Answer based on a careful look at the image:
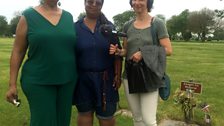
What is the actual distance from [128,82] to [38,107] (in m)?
1.11

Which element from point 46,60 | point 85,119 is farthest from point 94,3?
point 85,119

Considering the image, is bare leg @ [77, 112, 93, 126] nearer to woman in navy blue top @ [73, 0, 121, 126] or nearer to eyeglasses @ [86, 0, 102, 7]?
woman in navy blue top @ [73, 0, 121, 126]

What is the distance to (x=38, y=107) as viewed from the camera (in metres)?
4.32

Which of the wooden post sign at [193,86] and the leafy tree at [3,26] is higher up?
the leafy tree at [3,26]

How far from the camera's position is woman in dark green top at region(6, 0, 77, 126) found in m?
4.12

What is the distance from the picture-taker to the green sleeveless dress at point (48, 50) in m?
4.10

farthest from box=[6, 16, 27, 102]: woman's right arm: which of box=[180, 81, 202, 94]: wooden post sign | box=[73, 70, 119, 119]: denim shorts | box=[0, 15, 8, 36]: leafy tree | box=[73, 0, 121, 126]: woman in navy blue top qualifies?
box=[0, 15, 8, 36]: leafy tree

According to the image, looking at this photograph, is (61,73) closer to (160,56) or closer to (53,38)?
(53,38)

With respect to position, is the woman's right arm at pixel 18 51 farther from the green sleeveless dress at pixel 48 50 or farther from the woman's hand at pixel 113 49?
the woman's hand at pixel 113 49

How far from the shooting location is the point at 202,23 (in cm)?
9606

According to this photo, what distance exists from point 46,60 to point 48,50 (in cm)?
11

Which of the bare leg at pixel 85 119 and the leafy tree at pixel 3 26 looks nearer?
the bare leg at pixel 85 119

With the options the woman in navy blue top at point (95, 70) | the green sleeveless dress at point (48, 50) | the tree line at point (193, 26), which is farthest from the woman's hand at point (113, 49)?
the tree line at point (193, 26)

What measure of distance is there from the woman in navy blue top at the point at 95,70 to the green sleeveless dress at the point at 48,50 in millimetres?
241
